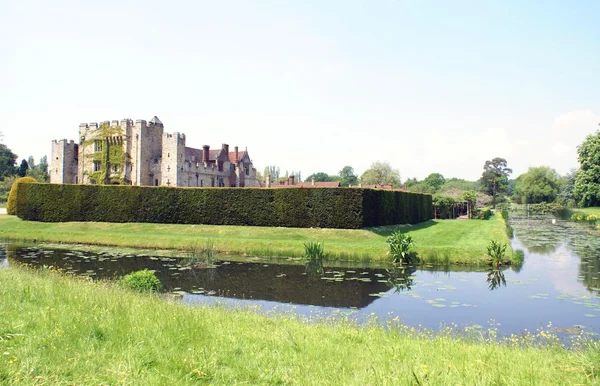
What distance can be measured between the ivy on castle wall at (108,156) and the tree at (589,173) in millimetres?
60797

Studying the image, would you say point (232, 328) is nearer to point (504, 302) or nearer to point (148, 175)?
point (504, 302)

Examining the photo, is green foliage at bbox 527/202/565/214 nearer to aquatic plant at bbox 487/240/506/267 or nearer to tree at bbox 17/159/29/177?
aquatic plant at bbox 487/240/506/267

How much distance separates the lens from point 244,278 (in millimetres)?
16578

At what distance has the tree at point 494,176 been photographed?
10889cm

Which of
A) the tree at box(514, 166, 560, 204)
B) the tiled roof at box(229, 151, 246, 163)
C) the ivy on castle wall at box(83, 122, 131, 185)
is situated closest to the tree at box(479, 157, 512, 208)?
the tree at box(514, 166, 560, 204)

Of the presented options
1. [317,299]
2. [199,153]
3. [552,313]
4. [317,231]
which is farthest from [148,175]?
[552,313]

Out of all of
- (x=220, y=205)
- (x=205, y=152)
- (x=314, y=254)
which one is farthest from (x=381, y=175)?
(x=314, y=254)

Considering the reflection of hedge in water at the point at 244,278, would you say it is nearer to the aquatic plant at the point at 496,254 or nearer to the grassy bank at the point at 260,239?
the grassy bank at the point at 260,239

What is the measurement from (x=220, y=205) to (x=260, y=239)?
6.90 m

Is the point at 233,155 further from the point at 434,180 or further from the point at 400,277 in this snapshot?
the point at 434,180

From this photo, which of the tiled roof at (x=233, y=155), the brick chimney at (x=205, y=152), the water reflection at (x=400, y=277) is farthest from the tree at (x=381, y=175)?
the water reflection at (x=400, y=277)

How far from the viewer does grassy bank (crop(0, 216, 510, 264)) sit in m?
20.8

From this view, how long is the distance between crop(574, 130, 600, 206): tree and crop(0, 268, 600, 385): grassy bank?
65654 millimetres

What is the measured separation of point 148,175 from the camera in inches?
1999
